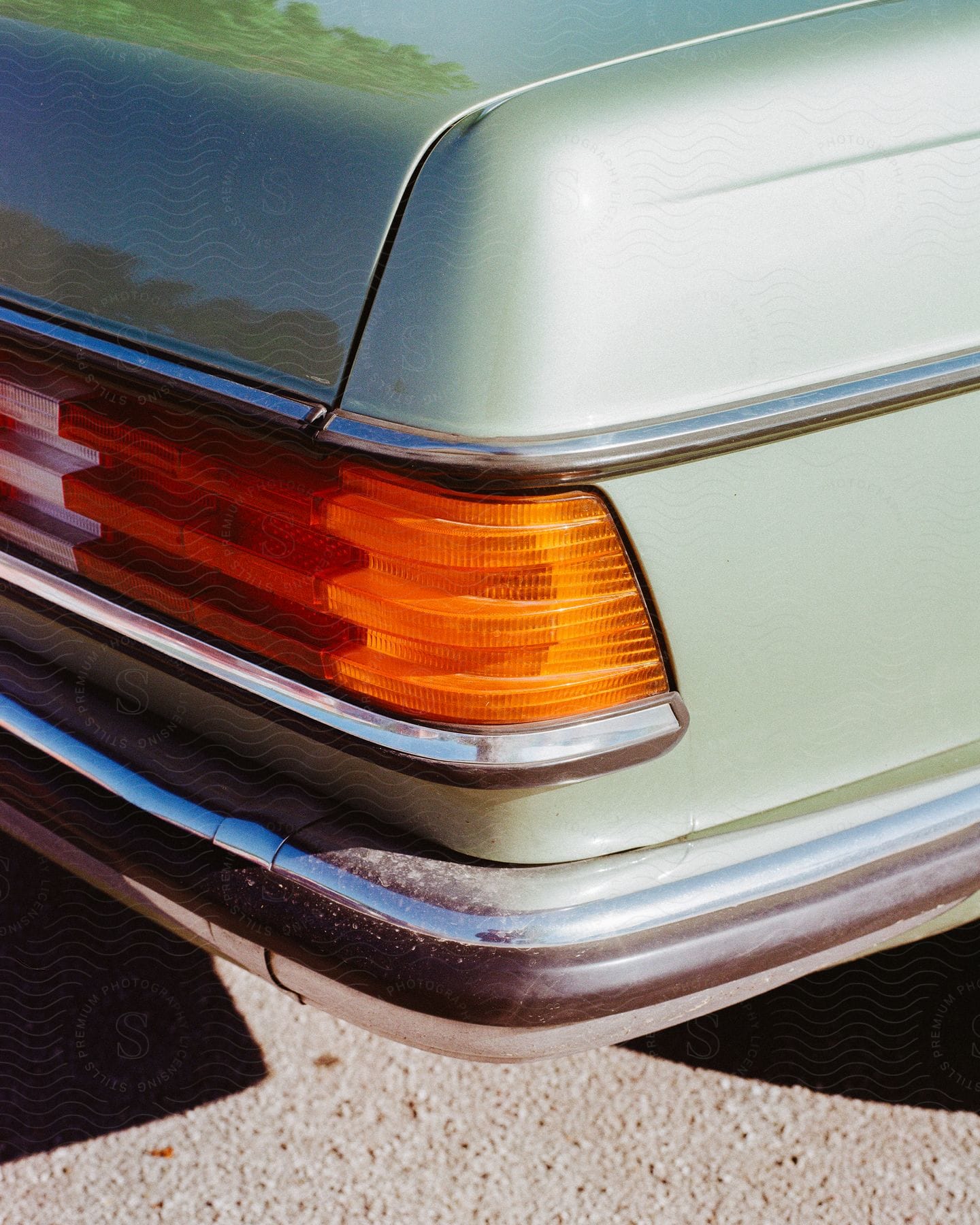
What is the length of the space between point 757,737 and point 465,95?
821 mm

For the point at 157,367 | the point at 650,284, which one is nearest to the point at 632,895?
the point at 650,284

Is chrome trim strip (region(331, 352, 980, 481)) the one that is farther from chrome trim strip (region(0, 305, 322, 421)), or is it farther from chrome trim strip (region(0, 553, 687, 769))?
chrome trim strip (region(0, 553, 687, 769))

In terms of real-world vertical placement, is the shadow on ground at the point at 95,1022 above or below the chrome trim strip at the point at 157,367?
below

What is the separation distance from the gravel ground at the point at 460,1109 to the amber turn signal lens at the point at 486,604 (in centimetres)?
103

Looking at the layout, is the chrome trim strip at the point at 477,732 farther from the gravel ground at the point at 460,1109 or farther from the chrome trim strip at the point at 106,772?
the gravel ground at the point at 460,1109

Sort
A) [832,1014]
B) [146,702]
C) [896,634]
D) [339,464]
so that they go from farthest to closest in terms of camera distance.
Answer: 1. [832,1014]
2. [146,702]
3. [896,634]
4. [339,464]

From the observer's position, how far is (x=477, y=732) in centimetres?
138

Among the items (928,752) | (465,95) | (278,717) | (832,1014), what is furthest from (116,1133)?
(465,95)

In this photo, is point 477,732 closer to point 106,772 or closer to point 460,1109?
point 106,772

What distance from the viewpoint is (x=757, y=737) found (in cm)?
150

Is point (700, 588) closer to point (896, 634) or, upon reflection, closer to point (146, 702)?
point (896, 634)

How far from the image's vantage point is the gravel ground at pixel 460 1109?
78.0 inches

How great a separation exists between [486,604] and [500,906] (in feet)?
1.16

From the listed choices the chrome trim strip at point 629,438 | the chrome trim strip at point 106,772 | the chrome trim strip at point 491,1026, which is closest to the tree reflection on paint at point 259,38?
the chrome trim strip at point 629,438
